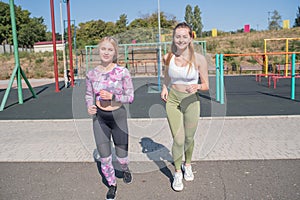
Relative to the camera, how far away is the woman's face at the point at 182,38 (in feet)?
10.2

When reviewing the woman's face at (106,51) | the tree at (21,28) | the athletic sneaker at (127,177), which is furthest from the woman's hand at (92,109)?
the tree at (21,28)

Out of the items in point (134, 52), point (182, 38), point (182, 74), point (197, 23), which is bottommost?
point (182, 74)

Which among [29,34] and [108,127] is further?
[29,34]

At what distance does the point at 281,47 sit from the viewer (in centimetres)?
3434

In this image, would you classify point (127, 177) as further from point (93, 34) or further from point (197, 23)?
point (93, 34)

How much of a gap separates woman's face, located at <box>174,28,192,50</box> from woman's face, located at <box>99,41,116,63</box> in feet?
2.10

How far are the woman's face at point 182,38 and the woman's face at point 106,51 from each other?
0.64m

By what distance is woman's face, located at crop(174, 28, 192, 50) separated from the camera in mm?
3111

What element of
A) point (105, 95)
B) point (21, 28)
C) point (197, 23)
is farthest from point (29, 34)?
point (105, 95)

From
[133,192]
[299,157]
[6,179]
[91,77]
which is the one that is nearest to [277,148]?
[299,157]

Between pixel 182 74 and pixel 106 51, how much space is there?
78 centimetres

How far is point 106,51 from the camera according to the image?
9.96 ft

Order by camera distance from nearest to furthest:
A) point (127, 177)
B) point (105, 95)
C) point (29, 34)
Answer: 1. point (105, 95)
2. point (127, 177)
3. point (29, 34)

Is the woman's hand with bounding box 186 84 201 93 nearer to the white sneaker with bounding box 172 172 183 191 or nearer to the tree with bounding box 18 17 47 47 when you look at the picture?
the white sneaker with bounding box 172 172 183 191
